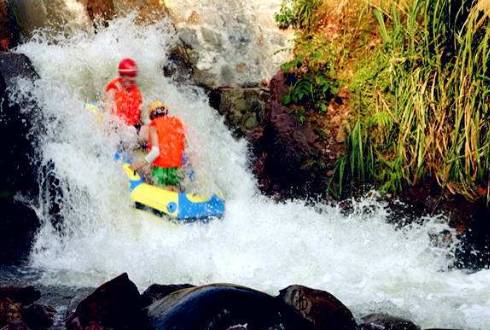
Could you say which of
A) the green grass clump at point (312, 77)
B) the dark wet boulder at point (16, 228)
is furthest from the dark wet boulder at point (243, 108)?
the dark wet boulder at point (16, 228)

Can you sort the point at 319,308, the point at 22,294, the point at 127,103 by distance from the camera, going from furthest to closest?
the point at 127,103
the point at 22,294
the point at 319,308

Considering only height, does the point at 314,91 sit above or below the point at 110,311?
above

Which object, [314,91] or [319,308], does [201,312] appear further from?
[314,91]

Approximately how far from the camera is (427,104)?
20.0 feet

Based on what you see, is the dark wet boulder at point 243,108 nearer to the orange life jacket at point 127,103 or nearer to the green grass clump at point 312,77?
the green grass clump at point 312,77

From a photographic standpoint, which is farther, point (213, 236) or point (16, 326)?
point (213, 236)

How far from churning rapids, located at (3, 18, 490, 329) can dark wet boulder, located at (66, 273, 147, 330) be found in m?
1.28

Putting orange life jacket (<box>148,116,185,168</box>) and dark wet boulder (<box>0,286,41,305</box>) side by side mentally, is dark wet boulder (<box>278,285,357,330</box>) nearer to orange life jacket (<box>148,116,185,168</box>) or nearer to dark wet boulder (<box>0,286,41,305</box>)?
dark wet boulder (<box>0,286,41,305</box>)

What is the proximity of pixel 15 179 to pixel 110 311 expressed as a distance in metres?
2.92

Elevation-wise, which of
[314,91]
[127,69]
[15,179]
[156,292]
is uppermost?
[127,69]

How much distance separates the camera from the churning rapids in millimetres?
4949

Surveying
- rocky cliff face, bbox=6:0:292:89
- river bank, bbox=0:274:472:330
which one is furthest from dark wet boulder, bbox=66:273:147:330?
rocky cliff face, bbox=6:0:292:89

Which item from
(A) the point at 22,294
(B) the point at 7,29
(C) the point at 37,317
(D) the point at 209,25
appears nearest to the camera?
(C) the point at 37,317

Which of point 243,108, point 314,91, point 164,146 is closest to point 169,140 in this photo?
point 164,146
